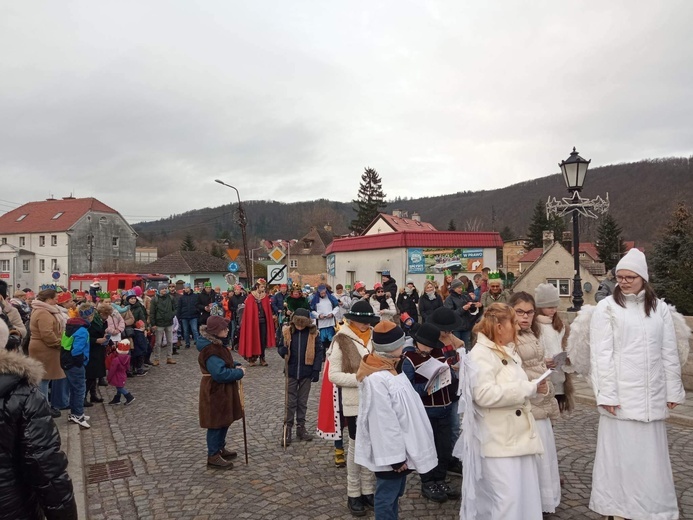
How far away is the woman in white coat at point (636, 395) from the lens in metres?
4.00

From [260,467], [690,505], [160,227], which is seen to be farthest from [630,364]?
[160,227]

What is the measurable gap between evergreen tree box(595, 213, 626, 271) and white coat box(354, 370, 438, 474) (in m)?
66.6

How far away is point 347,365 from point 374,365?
3.73ft

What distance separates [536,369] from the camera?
175 inches

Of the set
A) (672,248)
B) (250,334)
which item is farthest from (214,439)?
(672,248)

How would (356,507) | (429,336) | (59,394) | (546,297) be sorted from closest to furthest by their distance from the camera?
(429,336)
(356,507)
(546,297)
(59,394)

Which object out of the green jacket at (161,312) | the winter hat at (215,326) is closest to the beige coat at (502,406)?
the winter hat at (215,326)

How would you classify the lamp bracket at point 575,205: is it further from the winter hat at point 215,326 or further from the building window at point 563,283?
the building window at point 563,283

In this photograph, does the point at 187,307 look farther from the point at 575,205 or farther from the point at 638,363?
the point at 638,363

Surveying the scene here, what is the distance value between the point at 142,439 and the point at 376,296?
256 inches

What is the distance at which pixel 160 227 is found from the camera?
10819 centimetres

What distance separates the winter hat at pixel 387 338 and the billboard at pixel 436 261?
73.0 feet

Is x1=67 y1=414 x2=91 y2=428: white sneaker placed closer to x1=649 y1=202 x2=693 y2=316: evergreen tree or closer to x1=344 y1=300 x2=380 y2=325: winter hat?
x1=344 y1=300 x2=380 y2=325: winter hat

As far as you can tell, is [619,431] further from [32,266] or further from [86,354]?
[32,266]
